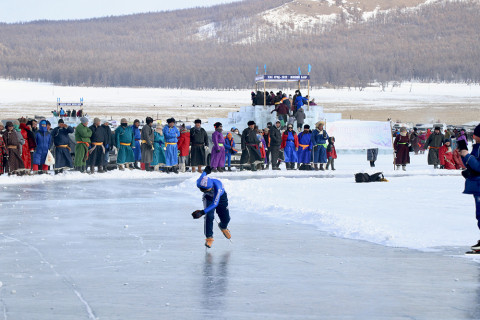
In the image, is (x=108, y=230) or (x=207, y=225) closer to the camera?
(x=207, y=225)

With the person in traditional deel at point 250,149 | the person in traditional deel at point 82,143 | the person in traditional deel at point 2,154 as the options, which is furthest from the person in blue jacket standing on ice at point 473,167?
the person in traditional deel at point 250,149

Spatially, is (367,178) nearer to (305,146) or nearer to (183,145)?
(305,146)

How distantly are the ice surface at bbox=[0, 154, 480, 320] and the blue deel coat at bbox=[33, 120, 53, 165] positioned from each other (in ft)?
17.1

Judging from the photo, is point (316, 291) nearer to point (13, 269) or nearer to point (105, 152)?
point (13, 269)

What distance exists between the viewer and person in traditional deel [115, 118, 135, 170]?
81.6ft

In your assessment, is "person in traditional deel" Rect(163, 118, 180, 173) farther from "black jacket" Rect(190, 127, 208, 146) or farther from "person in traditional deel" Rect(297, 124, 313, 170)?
"person in traditional deel" Rect(297, 124, 313, 170)

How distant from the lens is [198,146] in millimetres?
25469

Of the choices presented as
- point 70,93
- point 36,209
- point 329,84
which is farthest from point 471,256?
point 329,84

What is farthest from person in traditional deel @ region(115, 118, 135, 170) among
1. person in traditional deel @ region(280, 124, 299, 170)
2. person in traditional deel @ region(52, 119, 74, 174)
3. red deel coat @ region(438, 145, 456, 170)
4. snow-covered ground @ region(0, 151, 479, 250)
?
red deel coat @ region(438, 145, 456, 170)

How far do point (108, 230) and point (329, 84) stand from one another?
186 metres

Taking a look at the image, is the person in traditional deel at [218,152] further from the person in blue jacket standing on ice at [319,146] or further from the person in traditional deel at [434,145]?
the person in traditional deel at [434,145]

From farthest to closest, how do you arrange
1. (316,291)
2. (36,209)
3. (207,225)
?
(36,209), (207,225), (316,291)

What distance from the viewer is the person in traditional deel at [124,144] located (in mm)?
24875

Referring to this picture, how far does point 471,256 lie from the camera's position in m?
9.80
